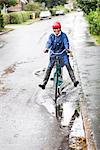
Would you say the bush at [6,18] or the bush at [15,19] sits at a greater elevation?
the bush at [6,18]

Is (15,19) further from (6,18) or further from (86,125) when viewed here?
(86,125)

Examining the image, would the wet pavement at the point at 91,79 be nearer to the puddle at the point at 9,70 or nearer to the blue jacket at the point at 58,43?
the blue jacket at the point at 58,43

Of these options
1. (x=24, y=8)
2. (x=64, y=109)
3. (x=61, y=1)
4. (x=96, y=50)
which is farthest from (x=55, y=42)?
(x=61, y=1)

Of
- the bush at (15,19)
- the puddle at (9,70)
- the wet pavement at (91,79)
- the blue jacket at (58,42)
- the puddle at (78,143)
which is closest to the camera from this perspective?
the puddle at (78,143)

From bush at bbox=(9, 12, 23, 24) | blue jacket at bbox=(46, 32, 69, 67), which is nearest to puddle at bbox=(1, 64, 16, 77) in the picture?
blue jacket at bbox=(46, 32, 69, 67)

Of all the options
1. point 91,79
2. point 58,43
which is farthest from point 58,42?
point 91,79

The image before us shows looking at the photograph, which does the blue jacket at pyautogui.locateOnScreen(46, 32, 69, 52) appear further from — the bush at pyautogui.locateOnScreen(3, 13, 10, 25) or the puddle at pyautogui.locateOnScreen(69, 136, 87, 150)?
the bush at pyautogui.locateOnScreen(3, 13, 10, 25)

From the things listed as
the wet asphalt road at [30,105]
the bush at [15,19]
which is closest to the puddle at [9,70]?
the wet asphalt road at [30,105]

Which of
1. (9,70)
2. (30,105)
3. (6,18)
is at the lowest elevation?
(6,18)

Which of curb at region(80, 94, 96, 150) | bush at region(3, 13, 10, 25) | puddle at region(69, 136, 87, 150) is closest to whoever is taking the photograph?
curb at region(80, 94, 96, 150)

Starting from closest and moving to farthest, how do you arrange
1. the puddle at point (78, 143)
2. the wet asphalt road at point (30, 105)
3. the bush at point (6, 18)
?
the puddle at point (78, 143) < the wet asphalt road at point (30, 105) < the bush at point (6, 18)

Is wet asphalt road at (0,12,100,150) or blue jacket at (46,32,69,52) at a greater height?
blue jacket at (46,32,69,52)

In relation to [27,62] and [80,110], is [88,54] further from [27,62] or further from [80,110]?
[80,110]

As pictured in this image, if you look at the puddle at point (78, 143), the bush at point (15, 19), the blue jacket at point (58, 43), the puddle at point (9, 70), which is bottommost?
the bush at point (15, 19)
